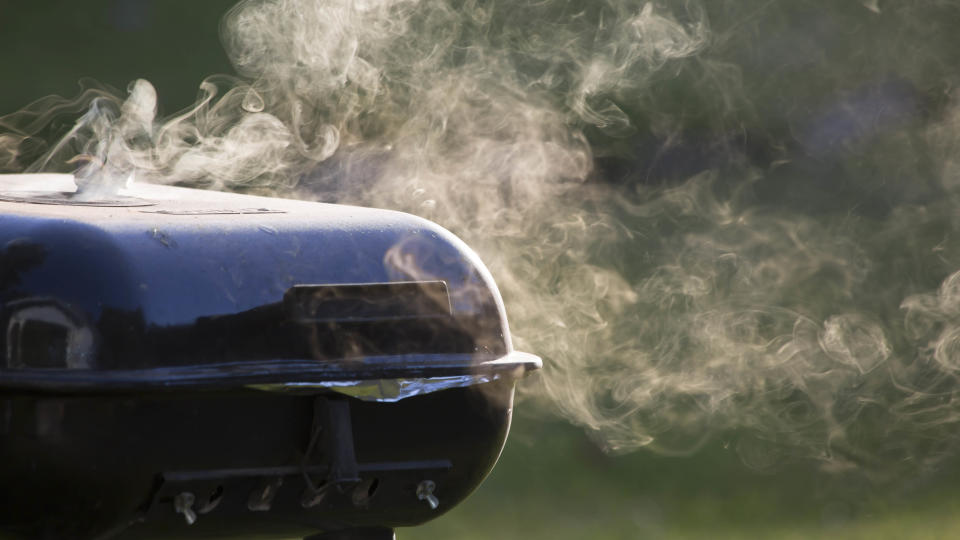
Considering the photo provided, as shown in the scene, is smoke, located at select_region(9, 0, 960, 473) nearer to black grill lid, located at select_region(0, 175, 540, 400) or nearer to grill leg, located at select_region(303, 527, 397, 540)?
black grill lid, located at select_region(0, 175, 540, 400)

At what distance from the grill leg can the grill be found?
0.07 m

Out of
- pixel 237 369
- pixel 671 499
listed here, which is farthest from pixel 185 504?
pixel 671 499

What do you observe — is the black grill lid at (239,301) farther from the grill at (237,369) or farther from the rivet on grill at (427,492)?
the rivet on grill at (427,492)

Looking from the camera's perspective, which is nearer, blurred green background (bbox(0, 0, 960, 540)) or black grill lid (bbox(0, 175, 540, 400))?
black grill lid (bbox(0, 175, 540, 400))

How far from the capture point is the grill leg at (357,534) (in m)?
2.80

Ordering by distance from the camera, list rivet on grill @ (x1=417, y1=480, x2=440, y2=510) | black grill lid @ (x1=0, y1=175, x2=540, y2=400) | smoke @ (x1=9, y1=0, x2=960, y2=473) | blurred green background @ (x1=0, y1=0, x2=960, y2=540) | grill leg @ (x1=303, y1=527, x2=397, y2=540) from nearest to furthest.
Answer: black grill lid @ (x1=0, y1=175, x2=540, y2=400), rivet on grill @ (x1=417, y1=480, x2=440, y2=510), grill leg @ (x1=303, y1=527, x2=397, y2=540), smoke @ (x1=9, y1=0, x2=960, y2=473), blurred green background @ (x1=0, y1=0, x2=960, y2=540)

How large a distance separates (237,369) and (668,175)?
7.76 metres

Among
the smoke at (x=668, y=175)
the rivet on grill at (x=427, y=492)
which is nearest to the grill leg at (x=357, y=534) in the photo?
the rivet on grill at (x=427, y=492)

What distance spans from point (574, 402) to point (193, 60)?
6122 mm

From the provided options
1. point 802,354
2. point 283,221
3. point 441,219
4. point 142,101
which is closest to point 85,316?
point 283,221

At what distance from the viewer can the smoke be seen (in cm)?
482

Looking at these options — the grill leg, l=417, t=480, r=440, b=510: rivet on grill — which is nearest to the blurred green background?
the grill leg

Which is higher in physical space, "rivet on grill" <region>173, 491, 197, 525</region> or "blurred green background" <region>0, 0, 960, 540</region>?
"rivet on grill" <region>173, 491, 197, 525</region>

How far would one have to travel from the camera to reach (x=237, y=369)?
2.39 meters
